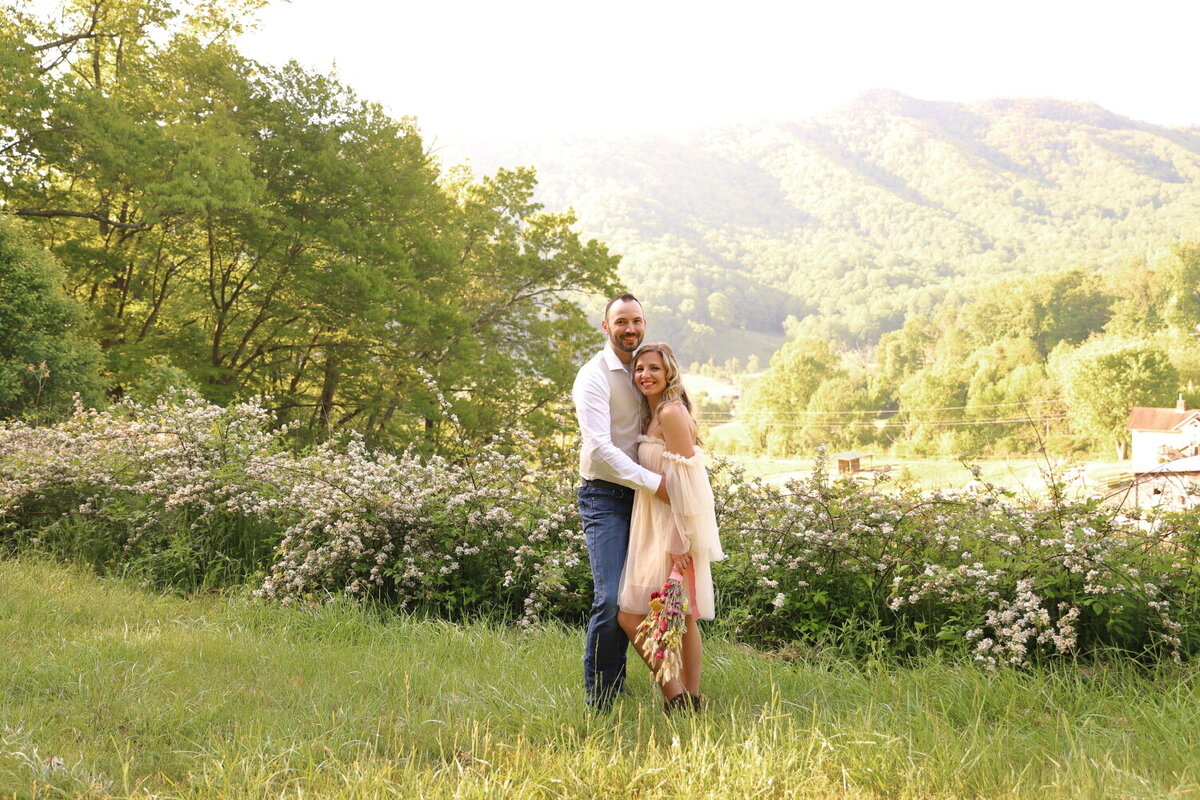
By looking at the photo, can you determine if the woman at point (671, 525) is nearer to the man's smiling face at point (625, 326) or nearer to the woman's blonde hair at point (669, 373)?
the woman's blonde hair at point (669, 373)

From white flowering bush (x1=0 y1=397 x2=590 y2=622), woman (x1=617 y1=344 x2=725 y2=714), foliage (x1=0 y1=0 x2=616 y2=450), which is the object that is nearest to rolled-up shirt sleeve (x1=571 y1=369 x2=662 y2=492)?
woman (x1=617 y1=344 x2=725 y2=714)

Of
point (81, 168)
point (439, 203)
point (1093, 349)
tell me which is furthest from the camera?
point (1093, 349)

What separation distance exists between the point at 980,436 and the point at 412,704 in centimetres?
10105

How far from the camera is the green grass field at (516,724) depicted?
124 inches

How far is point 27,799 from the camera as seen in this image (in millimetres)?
3018

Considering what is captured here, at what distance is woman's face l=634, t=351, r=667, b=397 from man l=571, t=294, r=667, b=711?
14 centimetres

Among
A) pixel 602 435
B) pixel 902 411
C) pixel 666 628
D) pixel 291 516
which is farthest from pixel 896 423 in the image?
pixel 666 628

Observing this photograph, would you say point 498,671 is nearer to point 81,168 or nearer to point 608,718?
point 608,718

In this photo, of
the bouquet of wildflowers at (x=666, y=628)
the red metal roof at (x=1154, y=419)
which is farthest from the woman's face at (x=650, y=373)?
the red metal roof at (x=1154, y=419)

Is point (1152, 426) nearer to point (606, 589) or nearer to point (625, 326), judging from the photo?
point (625, 326)

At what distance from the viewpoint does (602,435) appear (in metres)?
3.93

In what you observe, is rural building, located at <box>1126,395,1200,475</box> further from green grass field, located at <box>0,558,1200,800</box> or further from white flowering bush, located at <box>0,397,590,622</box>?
green grass field, located at <box>0,558,1200,800</box>

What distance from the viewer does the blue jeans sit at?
3.99m

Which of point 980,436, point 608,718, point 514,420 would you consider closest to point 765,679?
point 608,718
